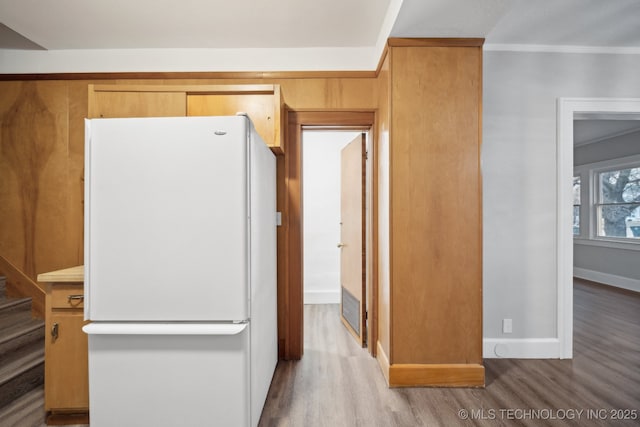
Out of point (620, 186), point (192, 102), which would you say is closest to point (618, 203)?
point (620, 186)

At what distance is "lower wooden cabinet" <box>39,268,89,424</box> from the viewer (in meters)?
1.65

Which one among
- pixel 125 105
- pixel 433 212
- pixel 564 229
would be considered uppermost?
pixel 125 105

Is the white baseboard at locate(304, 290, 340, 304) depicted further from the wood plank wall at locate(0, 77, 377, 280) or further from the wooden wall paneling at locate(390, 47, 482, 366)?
the wood plank wall at locate(0, 77, 377, 280)

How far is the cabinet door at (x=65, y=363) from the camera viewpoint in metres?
1.65

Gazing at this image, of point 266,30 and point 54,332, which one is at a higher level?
point 266,30

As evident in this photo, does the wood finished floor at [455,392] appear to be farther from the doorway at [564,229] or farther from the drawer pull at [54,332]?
the drawer pull at [54,332]

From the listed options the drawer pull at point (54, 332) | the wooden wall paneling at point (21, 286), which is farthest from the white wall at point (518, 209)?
the wooden wall paneling at point (21, 286)

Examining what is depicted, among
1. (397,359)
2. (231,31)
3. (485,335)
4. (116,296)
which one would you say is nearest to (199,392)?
(116,296)

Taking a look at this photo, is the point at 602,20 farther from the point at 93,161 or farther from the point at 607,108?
the point at 93,161

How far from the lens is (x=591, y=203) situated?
5.38m

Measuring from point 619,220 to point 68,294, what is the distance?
7206mm

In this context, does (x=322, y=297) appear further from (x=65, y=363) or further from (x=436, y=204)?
(x=65, y=363)

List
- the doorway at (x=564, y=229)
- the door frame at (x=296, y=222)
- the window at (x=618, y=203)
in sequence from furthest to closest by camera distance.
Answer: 1. the window at (x=618, y=203)
2. the door frame at (x=296, y=222)
3. the doorway at (x=564, y=229)

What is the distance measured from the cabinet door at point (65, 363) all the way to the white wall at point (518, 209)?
274 centimetres
